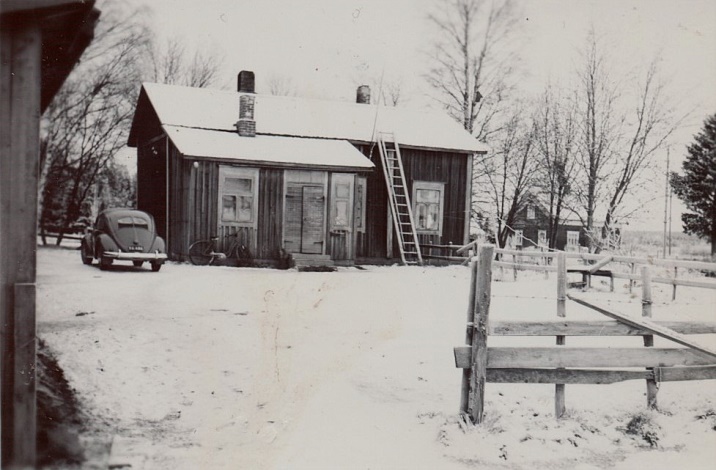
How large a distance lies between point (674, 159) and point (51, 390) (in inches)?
188

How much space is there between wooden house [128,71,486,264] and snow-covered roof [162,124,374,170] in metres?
0.02

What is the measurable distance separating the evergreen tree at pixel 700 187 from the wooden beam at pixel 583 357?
3.46 feet

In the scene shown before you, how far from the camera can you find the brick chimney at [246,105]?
411cm

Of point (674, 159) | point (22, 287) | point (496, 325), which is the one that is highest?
point (674, 159)

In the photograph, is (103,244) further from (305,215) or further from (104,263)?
(305,215)

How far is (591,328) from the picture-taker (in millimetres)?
4219

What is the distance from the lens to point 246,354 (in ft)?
12.6

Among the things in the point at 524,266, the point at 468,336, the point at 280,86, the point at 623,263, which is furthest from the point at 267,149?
the point at 468,336

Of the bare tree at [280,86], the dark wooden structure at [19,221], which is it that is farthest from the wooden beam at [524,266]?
the dark wooden structure at [19,221]

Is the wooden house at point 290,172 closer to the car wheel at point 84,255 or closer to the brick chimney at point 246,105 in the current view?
the brick chimney at point 246,105

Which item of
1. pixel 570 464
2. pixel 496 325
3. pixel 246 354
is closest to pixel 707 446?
pixel 570 464

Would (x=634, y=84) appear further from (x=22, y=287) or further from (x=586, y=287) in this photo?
(x=22, y=287)

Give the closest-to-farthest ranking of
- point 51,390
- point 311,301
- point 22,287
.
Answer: point 22,287
point 51,390
point 311,301

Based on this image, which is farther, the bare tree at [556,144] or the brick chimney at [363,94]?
the bare tree at [556,144]
